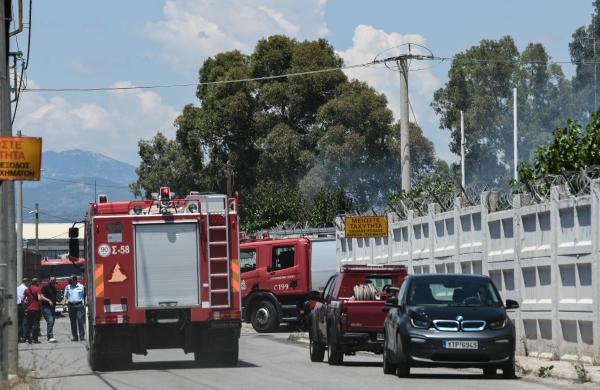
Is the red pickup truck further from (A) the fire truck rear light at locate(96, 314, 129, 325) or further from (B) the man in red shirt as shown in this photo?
(B) the man in red shirt

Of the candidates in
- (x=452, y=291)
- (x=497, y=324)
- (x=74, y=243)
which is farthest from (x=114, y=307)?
(x=497, y=324)

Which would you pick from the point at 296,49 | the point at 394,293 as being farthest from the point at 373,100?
the point at 394,293

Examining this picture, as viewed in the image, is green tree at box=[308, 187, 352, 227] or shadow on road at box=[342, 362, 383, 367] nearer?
shadow on road at box=[342, 362, 383, 367]

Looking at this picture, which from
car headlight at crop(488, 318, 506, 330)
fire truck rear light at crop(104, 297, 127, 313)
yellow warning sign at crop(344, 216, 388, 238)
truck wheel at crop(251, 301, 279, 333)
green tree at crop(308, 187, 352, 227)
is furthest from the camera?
green tree at crop(308, 187, 352, 227)

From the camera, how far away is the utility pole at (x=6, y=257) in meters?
19.9

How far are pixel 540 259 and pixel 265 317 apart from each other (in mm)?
17252

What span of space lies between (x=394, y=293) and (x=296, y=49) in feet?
188

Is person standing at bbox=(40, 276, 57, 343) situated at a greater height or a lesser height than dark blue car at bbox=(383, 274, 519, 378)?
greater

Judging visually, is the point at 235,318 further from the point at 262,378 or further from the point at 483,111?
the point at 483,111

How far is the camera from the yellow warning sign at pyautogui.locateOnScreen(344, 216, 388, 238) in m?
36.2

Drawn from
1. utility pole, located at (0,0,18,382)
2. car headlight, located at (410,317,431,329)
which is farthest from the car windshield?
utility pole, located at (0,0,18,382)

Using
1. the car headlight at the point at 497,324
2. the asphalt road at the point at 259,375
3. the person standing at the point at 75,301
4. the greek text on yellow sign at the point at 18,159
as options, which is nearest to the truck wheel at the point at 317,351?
the asphalt road at the point at 259,375

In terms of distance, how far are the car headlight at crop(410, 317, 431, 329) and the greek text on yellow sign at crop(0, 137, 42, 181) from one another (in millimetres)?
5697

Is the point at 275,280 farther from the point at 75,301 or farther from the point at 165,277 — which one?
the point at 165,277
